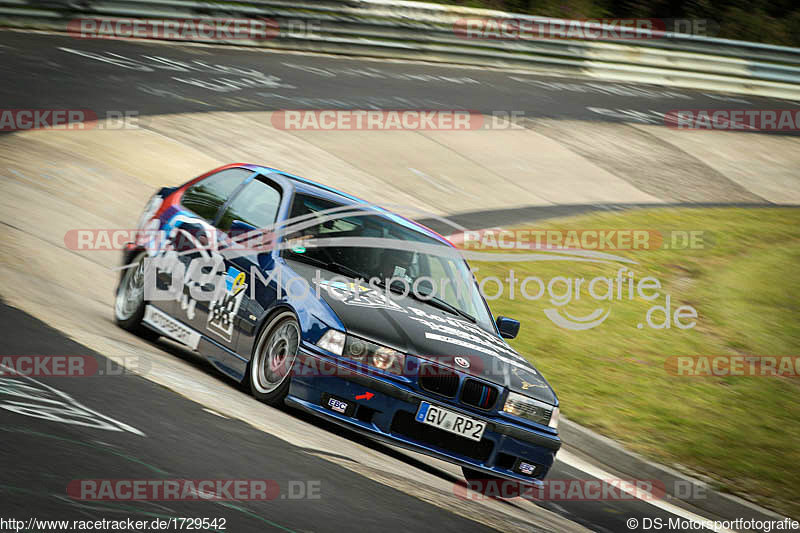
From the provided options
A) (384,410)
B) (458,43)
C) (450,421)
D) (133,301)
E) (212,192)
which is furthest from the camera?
(458,43)

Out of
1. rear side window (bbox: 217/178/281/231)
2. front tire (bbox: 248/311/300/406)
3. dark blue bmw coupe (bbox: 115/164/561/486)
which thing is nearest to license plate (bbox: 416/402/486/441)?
dark blue bmw coupe (bbox: 115/164/561/486)

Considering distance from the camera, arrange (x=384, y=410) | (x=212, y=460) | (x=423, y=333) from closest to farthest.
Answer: (x=212, y=460) < (x=384, y=410) < (x=423, y=333)

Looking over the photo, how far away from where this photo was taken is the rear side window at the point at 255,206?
26.3 ft

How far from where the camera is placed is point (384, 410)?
21.5 ft

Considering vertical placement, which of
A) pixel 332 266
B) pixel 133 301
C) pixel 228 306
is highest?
pixel 332 266

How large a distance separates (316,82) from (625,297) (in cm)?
969

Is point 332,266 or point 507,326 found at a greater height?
point 332,266

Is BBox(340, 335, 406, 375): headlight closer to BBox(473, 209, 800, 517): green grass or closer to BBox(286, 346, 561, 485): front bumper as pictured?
BBox(286, 346, 561, 485): front bumper

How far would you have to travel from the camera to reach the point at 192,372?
310 inches

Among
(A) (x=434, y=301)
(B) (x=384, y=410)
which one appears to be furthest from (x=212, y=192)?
(B) (x=384, y=410)

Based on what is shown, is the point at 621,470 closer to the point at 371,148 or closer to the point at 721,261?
the point at 721,261

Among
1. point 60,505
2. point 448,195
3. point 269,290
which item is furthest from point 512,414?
point 448,195

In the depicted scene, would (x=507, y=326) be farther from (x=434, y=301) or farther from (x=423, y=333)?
(x=423, y=333)

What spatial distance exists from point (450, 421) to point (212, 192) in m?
3.28
